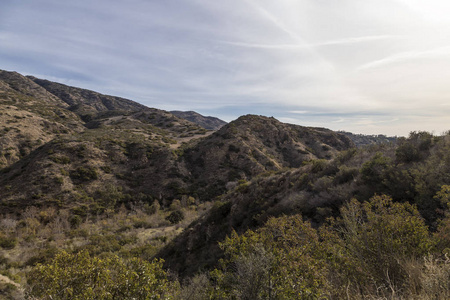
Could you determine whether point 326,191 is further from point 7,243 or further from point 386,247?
point 7,243

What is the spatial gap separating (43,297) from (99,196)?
2884cm

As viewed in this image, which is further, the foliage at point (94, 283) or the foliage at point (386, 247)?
the foliage at point (386, 247)

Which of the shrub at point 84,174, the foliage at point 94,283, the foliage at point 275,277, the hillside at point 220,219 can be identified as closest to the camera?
the foliage at point 94,283

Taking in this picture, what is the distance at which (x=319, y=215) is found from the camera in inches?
390

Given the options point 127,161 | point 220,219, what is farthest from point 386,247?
point 127,161

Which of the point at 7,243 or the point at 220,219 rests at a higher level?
the point at 220,219

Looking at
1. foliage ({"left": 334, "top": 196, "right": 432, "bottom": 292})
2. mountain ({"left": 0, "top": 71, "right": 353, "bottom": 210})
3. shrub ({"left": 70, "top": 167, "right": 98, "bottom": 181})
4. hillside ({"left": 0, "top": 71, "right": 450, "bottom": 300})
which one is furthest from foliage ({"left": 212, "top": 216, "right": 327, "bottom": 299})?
shrub ({"left": 70, "top": 167, "right": 98, "bottom": 181})

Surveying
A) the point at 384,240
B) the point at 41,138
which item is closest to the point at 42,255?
the point at 384,240

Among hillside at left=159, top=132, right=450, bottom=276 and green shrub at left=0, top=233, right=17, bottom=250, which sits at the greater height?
hillside at left=159, top=132, right=450, bottom=276

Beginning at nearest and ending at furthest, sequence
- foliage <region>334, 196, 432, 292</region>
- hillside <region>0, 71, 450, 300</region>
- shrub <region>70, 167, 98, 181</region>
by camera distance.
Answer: hillside <region>0, 71, 450, 300</region>, foliage <region>334, 196, 432, 292</region>, shrub <region>70, 167, 98, 181</region>

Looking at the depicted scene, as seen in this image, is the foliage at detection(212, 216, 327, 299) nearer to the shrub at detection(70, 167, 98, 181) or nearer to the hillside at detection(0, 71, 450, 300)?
the hillside at detection(0, 71, 450, 300)

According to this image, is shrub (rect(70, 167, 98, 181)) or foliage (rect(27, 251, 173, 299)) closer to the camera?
foliage (rect(27, 251, 173, 299))

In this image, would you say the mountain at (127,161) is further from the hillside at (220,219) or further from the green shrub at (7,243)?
the green shrub at (7,243)

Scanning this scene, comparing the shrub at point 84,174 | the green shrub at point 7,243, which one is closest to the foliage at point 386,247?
the green shrub at point 7,243
